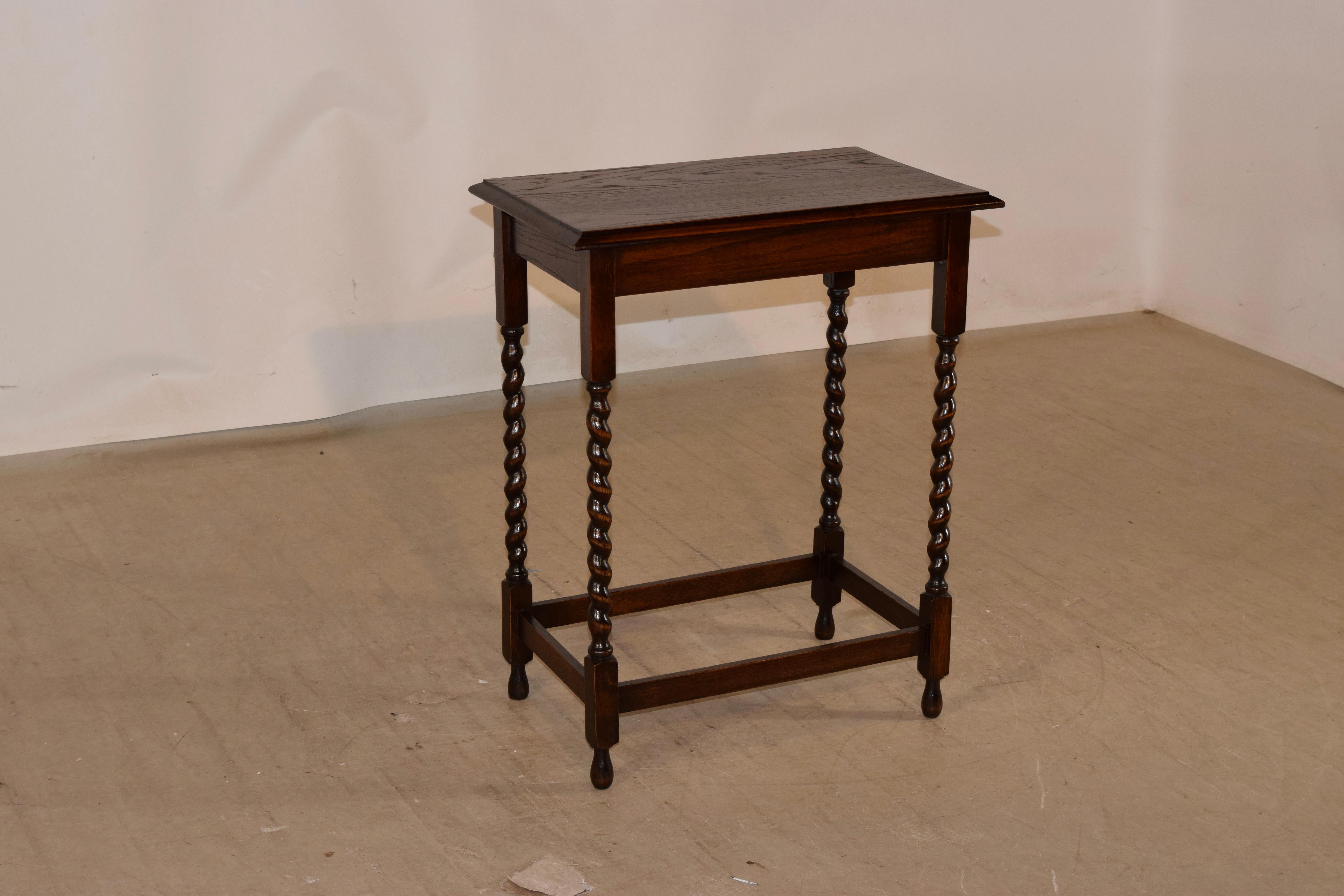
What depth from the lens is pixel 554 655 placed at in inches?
109

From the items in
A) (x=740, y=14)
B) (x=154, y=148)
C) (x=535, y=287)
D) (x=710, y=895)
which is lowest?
(x=710, y=895)

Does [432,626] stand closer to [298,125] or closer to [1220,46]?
[298,125]

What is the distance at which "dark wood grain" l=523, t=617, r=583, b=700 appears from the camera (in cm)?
270

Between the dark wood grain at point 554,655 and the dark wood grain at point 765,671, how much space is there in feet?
0.31

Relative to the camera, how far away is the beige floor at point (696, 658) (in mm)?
2484

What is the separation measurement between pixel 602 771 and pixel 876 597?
27.5 inches

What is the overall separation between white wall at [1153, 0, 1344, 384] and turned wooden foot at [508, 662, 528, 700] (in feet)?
10.0

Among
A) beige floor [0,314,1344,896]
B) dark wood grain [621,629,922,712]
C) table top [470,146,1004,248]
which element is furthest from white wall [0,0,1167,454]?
dark wood grain [621,629,922,712]

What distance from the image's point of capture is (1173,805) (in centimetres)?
260

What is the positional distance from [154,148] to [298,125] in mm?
395

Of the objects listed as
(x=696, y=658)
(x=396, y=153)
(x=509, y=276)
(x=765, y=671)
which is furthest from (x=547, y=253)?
(x=396, y=153)

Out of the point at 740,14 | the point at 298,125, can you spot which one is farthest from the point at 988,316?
the point at 298,125

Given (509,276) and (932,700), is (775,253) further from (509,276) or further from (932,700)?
(932,700)

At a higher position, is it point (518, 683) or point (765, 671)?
point (765, 671)
